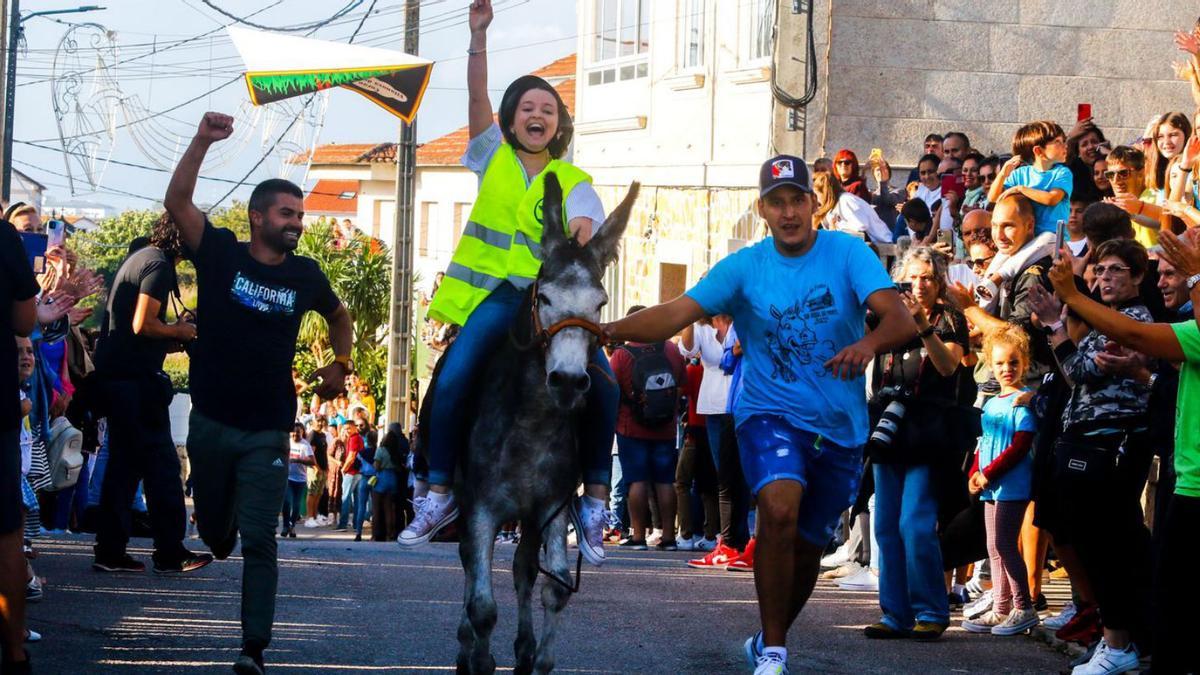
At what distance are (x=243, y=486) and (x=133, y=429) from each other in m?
3.90

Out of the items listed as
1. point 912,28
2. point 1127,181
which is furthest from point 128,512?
point 912,28

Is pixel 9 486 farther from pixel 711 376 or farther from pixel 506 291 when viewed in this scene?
pixel 711 376

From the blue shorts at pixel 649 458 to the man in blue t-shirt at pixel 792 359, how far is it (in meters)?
7.60

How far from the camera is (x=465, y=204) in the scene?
6456 centimetres

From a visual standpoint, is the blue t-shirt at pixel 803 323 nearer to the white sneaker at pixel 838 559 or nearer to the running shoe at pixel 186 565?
the running shoe at pixel 186 565

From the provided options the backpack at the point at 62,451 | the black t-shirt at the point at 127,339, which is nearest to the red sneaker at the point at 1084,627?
the black t-shirt at the point at 127,339

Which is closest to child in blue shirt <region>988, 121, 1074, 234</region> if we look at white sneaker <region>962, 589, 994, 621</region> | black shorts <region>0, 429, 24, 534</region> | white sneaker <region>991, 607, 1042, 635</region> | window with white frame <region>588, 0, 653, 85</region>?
white sneaker <region>962, 589, 994, 621</region>

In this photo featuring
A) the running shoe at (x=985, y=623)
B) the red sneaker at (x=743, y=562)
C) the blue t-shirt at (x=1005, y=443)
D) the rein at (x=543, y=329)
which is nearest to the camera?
the rein at (x=543, y=329)

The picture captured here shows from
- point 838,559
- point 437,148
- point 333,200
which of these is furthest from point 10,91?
point 333,200

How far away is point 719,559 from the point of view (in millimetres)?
14250

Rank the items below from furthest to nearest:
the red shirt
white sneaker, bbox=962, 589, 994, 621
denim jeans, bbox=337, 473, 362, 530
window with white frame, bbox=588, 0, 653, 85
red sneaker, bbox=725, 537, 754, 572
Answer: denim jeans, bbox=337, 473, 362, 530
window with white frame, bbox=588, 0, 653, 85
the red shirt
red sneaker, bbox=725, 537, 754, 572
white sneaker, bbox=962, 589, 994, 621

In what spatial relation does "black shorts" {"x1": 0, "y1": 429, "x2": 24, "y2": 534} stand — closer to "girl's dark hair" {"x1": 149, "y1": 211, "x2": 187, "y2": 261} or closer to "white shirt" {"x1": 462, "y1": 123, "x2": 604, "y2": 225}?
"white shirt" {"x1": 462, "y1": 123, "x2": 604, "y2": 225}

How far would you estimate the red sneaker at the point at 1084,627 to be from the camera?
359 inches

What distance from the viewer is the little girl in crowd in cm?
978
